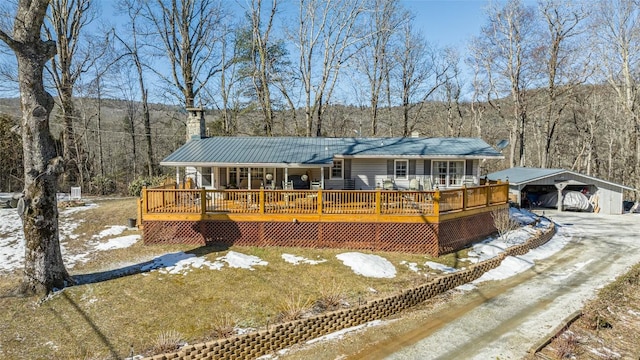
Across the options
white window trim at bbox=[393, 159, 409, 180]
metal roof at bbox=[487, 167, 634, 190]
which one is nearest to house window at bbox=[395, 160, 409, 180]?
white window trim at bbox=[393, 159, 409, 180]

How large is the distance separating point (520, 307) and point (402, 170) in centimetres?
851

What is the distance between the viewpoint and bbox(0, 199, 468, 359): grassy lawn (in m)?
A: 6.87

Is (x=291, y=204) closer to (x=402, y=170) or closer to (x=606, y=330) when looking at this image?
(x=402, y=170)

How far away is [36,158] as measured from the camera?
863cm

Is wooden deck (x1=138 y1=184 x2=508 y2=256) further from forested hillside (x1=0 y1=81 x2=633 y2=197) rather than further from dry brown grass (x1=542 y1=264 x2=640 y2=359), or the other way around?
forested hillside (x1=0 y1=81 x2=633 y2=197)

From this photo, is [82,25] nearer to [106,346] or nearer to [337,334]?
[106,346]

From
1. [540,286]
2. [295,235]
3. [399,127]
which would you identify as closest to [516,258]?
[540,286]

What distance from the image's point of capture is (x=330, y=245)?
39.2 feet

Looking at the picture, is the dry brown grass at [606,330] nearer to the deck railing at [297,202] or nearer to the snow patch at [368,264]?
the snow patch at [368,264]

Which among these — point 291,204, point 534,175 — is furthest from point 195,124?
point 534,175

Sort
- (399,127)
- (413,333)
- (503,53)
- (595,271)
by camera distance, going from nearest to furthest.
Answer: (413,333)
(595,271)
(503,53)
(399,127)

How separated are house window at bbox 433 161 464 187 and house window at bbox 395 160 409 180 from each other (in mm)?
1303

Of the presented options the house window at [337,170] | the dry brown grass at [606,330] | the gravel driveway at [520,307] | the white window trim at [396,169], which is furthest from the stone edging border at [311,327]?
the house window at [337,170]

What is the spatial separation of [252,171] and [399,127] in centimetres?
2501
